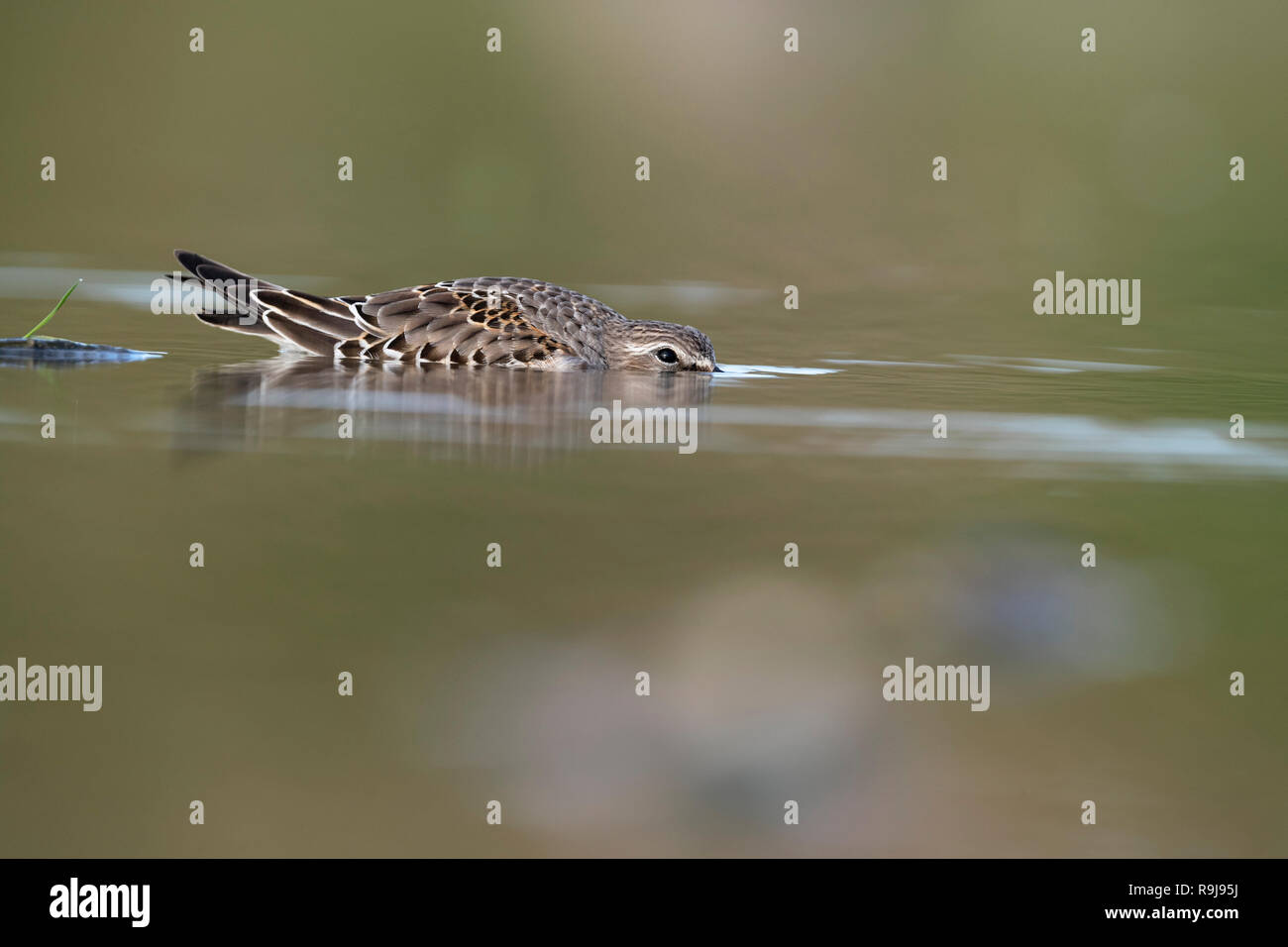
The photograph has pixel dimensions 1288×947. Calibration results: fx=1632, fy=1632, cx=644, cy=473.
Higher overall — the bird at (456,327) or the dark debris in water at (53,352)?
the bird at (456,327)

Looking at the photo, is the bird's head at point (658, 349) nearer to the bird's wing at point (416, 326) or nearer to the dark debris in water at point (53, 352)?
the bird's wing at point (416, 326)

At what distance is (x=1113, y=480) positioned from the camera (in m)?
8.56

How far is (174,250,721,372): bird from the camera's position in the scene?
11688mm

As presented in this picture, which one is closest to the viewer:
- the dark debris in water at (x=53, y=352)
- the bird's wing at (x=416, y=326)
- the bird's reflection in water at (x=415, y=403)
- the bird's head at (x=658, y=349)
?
the bird's reflection in water at (x=415, y=403)

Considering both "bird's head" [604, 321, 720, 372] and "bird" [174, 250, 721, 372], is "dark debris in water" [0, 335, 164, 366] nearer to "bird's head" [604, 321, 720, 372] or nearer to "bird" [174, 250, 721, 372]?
"bird" [174, 250, 721, 372]

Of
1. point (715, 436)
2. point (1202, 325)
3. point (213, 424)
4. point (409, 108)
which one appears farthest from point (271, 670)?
point (409, 108)

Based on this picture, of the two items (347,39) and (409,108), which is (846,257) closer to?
(409,108)

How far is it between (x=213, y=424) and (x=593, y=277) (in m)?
10.9

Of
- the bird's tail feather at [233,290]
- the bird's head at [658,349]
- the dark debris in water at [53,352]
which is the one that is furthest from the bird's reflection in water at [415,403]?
the dark debris in water at [53,352]

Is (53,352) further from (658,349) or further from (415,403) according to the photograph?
(658,349)

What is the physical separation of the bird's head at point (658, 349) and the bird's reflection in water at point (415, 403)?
10 centimetres

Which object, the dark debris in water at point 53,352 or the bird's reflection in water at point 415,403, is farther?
the dark debris in water at point 53,352

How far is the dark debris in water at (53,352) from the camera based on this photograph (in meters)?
10.9

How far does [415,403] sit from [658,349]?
2.68 meters
